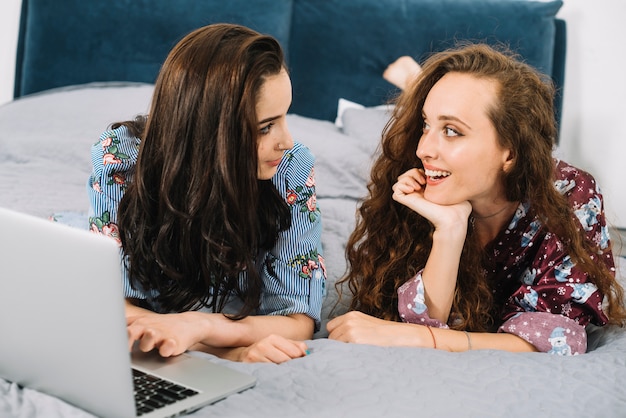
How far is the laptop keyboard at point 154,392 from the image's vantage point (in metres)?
1.06

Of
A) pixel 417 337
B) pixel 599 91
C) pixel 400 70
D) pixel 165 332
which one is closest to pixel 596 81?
pixel 599 91

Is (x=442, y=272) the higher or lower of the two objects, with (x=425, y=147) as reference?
lower

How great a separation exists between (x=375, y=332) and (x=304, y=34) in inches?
70.3

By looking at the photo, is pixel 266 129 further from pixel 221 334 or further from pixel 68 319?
pixel 68 319

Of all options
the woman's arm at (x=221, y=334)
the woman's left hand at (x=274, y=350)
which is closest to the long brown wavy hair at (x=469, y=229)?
the woman's arm at (x=221, y=334)

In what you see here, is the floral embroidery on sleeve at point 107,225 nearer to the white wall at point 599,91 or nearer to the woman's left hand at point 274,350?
the woman's left hand at point 274,350

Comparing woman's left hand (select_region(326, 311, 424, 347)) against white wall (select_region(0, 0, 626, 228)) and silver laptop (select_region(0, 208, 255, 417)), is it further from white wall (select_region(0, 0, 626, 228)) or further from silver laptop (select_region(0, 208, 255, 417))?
white wall (select_region(0, 0, 626, 228))

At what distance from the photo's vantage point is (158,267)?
1.51 m

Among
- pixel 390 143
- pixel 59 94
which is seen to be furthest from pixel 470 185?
pixel 59 94

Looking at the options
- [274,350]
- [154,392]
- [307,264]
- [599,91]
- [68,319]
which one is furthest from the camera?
[599,91]

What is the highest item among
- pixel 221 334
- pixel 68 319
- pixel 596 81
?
pixel 596 81

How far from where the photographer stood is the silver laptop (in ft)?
2.95

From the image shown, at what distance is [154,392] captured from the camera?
110 cm

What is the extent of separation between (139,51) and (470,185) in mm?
1770
